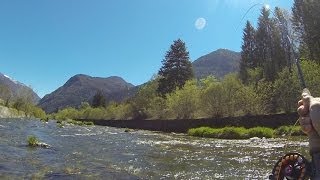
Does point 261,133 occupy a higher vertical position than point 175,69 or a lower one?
lower

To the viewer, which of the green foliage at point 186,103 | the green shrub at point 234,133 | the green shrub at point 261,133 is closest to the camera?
the green shrub at point 261,133

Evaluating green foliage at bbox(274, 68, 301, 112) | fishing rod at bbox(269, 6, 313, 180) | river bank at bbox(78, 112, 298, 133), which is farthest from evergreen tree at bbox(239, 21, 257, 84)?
fishing rod at bbox(269, 6, 313, 180)

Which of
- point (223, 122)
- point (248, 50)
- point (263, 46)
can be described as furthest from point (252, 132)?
point (248, 50)

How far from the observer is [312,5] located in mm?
56500

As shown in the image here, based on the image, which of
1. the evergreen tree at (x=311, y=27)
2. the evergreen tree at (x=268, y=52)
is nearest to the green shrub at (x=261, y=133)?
the evergreen tree at (x=311, y=27)

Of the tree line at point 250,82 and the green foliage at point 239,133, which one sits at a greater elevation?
the tree line at point 250,82

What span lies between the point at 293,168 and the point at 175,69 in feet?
276

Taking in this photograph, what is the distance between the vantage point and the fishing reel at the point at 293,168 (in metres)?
5.21

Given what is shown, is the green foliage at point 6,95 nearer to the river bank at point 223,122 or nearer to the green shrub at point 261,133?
the river bank at point 223,122

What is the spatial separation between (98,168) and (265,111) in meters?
34.3

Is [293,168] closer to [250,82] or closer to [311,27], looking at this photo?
[311,27]

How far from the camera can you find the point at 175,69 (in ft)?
293

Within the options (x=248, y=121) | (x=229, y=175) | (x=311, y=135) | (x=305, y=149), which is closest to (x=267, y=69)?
(x=248, y=121)

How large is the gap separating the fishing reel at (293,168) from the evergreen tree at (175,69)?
264 feet
